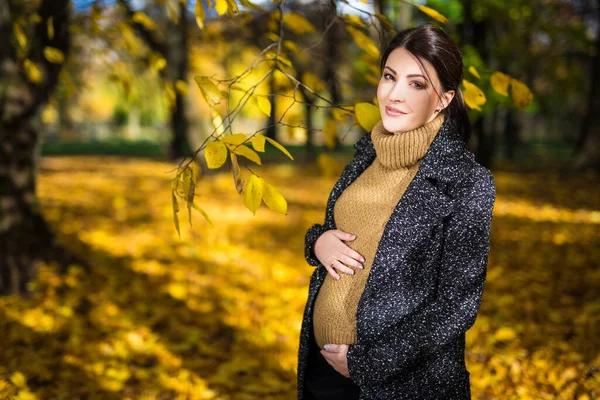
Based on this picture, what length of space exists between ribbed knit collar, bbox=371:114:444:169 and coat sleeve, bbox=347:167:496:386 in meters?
0.15

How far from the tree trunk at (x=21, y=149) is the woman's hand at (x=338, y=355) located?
3.24m

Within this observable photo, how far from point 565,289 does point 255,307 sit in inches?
109

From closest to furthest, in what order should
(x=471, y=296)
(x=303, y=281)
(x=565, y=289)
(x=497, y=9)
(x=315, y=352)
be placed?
(x=471, y=296)
(x=315, y=352)
(x=565, y=289)
(x=303, y=281)
(x=497, y=9)

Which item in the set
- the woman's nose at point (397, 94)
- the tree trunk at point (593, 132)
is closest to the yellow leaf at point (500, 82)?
the woman's nose at point (397, 94)

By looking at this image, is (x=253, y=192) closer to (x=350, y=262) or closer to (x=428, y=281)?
(x=350, y=262)

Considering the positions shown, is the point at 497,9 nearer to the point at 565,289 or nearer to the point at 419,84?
the point at 565,289

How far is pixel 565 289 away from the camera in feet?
13.3

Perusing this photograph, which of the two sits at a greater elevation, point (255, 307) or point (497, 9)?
point (497, 9)

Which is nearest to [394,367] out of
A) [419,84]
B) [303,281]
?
[419,84]

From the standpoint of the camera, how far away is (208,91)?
152cm

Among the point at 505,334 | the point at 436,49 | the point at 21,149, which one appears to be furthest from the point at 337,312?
the point at 21,149

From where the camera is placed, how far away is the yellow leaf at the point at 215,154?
1254 mm

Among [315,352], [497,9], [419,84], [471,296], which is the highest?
[497,9]

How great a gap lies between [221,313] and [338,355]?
2474 mm
